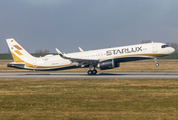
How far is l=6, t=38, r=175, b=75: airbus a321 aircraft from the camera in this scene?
1462 inches

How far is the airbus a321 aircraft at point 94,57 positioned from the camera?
3712cm

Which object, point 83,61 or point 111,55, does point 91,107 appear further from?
point 111,55

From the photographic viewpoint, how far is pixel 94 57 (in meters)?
39.1

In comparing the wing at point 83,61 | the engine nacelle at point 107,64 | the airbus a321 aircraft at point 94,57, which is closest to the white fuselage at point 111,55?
the airbus a321 aircraft at point 94,57

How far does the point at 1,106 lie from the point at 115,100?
28.4 feet

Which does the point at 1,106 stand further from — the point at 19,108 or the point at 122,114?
the point at 122,114

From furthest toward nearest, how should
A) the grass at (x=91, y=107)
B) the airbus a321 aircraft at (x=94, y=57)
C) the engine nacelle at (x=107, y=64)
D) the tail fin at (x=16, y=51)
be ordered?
the tail fin at (x=16, y=51) → the airbus a321 aircraft at (x=94, y=57) → the engine nacelle at (x=107, y=64) → the grass at (x=91, y=107)

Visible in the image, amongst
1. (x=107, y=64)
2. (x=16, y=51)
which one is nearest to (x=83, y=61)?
(x=107, y=64)

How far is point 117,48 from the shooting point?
38.2 m

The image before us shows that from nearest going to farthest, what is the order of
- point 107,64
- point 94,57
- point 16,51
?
point 107,64
point 94,57
point 16,51

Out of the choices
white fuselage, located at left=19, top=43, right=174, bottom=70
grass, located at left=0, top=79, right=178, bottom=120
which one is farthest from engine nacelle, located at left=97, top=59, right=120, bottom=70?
grass, located at left=0, top=79, right=178, bottom=120

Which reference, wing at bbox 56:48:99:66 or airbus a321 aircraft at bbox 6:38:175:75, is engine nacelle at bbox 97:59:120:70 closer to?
airbus a321 aircraft at bbox 6:38:175:75

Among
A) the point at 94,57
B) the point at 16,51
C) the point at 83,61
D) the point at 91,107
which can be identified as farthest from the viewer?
the point at 16,51

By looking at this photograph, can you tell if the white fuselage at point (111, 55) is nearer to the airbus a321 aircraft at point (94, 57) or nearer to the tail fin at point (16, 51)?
the airbus a321 aircraft at point (94, 57)
